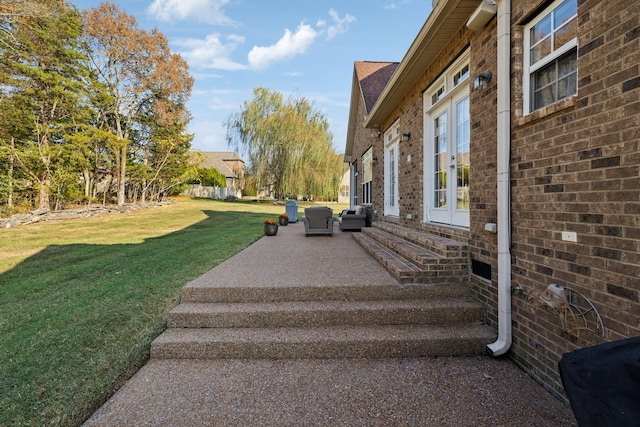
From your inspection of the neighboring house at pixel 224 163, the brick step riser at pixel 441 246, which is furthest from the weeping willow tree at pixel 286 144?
the neighboring house at pixel 224 163

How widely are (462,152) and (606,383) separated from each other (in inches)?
130

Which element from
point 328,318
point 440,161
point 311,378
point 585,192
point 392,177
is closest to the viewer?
point 585,192

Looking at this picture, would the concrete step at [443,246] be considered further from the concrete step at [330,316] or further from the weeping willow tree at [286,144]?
the weeping willow tree at [286,144]

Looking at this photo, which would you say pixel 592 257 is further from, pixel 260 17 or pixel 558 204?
pixel 260 17

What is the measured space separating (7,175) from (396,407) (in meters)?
15.4

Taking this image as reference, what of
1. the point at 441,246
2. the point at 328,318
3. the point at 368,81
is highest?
the point at 368,81

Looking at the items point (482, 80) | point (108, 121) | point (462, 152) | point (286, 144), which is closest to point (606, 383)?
point (482, 80)

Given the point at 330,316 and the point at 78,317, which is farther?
the point at 78,317

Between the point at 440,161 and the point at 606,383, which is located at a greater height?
the point at 440,161

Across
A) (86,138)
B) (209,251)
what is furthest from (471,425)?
(86,138)

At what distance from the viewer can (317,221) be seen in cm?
830

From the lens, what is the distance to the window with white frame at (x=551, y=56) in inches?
85.4

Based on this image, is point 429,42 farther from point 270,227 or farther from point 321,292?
point 270,227

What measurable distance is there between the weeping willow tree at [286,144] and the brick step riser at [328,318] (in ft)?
56.4
